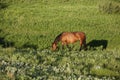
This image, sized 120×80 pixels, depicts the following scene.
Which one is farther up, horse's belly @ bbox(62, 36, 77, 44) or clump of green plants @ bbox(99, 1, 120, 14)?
horse's belly @ bbox(62, 36, 77, 44)

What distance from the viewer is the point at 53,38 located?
28.7m

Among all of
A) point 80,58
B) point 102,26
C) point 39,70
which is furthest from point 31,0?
point 39,70

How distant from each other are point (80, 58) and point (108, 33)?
1683 cm

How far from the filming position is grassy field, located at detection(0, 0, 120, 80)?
11.4 m

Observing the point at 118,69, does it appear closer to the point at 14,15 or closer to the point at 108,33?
the point at 108,33

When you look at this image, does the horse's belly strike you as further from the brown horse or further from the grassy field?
the grassy field

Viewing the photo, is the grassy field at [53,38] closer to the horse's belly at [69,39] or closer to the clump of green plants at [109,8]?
the clump of green plants at [109,8]

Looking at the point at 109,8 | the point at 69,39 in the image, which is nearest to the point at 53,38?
the point at 69,39

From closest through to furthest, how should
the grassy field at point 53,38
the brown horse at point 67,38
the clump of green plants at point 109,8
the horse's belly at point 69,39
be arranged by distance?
the grassy field at point 53,38 < the brown horse at point 67,38 < the horse's belly at point 69,39 < the clump of green plants at point 109,8

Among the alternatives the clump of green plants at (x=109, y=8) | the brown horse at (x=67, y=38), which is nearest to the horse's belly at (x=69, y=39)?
the brown horse at (x=67, y=38)

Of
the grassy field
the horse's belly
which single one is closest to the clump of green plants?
the grassy field

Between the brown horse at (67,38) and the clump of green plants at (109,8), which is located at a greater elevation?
the brown horse at (67,38)

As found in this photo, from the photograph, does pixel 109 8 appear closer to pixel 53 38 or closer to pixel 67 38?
pixel 53 38

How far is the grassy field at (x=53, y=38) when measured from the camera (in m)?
11.4
